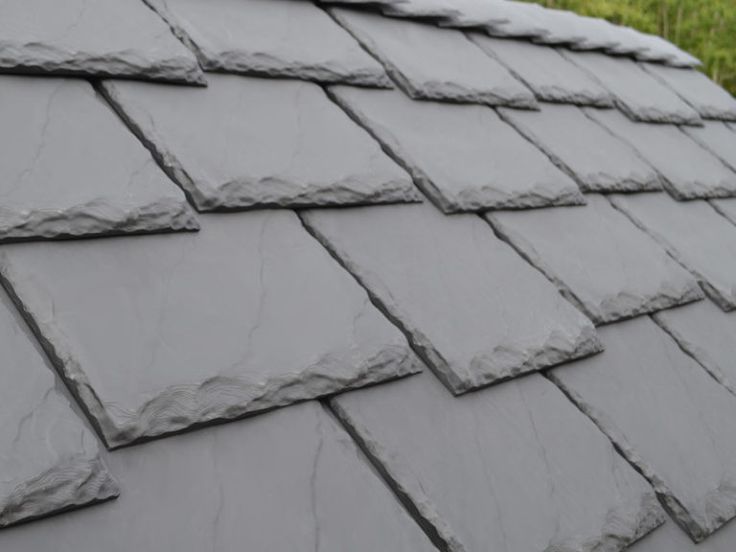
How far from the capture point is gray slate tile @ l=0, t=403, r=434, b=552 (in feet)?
2.60

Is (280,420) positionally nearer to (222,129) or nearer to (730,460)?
(222,129)

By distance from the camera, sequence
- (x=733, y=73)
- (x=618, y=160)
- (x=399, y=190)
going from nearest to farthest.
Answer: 1. (x=399, y=190)
2. (x=618, y=160)
3. (x=733, y=73)

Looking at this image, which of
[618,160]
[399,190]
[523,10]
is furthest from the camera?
[523,10]

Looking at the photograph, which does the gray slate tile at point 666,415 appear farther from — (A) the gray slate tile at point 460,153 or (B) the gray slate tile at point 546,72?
(B) the gray slate tile at point 546,72

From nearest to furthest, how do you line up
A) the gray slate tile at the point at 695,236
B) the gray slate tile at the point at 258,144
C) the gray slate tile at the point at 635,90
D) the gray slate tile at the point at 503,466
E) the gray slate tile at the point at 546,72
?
the gray slate tile at the point at 503,466
the gray slate tile at the point at 258,144
the gray slate tile at the point at 695,236
the gray slate tile at the point at 546,72
the gray slate tile at the point at 635,90

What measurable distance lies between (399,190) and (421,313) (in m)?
0.25

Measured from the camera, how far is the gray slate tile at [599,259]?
5.01 ft

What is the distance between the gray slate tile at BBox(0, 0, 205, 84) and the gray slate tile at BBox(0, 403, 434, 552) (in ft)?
1.66

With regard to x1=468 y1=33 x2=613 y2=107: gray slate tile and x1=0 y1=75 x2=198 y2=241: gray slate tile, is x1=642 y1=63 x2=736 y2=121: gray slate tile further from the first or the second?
x1=0 y1=75 x2=198 y2=241: gray slate tile

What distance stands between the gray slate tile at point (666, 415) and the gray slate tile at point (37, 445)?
0.74 meters

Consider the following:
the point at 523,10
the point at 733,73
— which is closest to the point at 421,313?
the point at 523,10

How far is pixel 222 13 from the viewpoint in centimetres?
149

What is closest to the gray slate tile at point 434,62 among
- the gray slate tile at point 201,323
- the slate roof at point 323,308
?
the slate roof at point 323,308

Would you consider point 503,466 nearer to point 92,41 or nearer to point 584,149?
point 92,41
